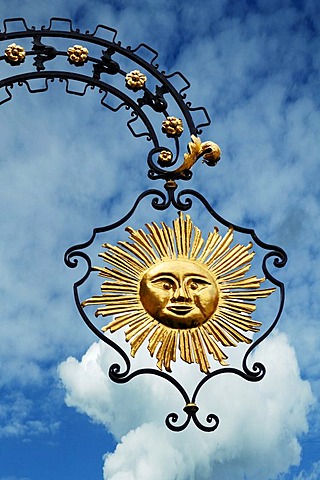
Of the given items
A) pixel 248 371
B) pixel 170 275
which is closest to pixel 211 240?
pixel 170 275

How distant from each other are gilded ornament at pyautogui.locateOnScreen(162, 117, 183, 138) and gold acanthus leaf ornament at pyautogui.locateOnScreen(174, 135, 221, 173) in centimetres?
5

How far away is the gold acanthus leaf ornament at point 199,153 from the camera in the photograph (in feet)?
10.6

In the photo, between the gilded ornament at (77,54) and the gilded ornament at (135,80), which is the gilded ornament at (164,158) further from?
the gilded ornament at (77,54)

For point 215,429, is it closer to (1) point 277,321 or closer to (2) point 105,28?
(1) point 277,321

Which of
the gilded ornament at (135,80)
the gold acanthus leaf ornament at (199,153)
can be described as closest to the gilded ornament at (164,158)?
the gold acanthus leaf ornament at (199,153)

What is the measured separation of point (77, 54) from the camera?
11.0 ft

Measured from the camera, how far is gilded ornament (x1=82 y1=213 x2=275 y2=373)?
2.95 m

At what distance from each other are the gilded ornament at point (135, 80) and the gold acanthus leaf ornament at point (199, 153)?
274 mm

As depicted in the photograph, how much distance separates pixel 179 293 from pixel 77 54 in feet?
3.15

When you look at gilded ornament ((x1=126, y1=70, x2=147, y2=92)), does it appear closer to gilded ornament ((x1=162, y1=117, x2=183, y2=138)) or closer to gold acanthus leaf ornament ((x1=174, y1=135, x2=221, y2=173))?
gilded ornament ((x1=162, y1=117, x2=183, y2=138))

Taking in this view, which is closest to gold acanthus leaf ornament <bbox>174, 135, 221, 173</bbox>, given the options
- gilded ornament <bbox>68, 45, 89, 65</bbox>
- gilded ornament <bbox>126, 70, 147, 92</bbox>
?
gilded ornament <bbox>126, 70, 147, 92</bbox>

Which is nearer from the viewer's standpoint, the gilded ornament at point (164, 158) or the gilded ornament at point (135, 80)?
the gilded ornament at point (164, 158)

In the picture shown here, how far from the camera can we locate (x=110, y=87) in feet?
11.0

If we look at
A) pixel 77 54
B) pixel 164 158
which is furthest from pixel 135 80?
pixel 164 158
